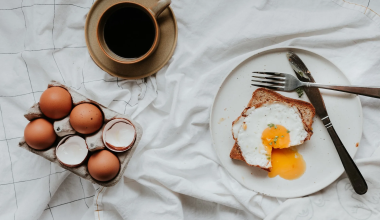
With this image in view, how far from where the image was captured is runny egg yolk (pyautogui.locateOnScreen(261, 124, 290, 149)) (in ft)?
4.99

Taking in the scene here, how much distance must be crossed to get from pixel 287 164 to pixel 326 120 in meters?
0.30

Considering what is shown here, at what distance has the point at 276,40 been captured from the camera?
1.63m

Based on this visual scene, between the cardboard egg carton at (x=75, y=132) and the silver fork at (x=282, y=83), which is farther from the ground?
the silver fork at (x=282, y=83)

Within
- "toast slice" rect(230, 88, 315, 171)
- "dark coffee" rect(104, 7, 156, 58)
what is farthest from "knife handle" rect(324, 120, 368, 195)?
"dark coffee" rect(104, 7, 156, 58)

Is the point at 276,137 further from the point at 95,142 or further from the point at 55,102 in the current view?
the point at 55,102

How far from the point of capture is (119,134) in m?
1.38

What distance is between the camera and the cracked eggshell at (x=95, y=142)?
1312 millimetres

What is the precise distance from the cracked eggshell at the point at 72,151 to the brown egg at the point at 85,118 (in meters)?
0.06

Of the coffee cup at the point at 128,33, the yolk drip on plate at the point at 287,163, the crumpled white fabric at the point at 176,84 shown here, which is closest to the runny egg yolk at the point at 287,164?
the yolk drip on plate at the point at 287,163

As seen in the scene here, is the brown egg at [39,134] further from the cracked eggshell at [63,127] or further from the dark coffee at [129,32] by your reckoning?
the dark coffee at [129,32]

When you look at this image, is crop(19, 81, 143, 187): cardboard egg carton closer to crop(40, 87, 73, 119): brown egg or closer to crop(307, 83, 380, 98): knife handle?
crop(40, 87, 73, 119): brown egg

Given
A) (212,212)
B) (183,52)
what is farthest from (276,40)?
(212,212)

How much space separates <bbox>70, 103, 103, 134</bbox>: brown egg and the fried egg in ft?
2.25

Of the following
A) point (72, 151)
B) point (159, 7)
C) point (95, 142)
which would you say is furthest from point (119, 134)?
point (159, 7)
